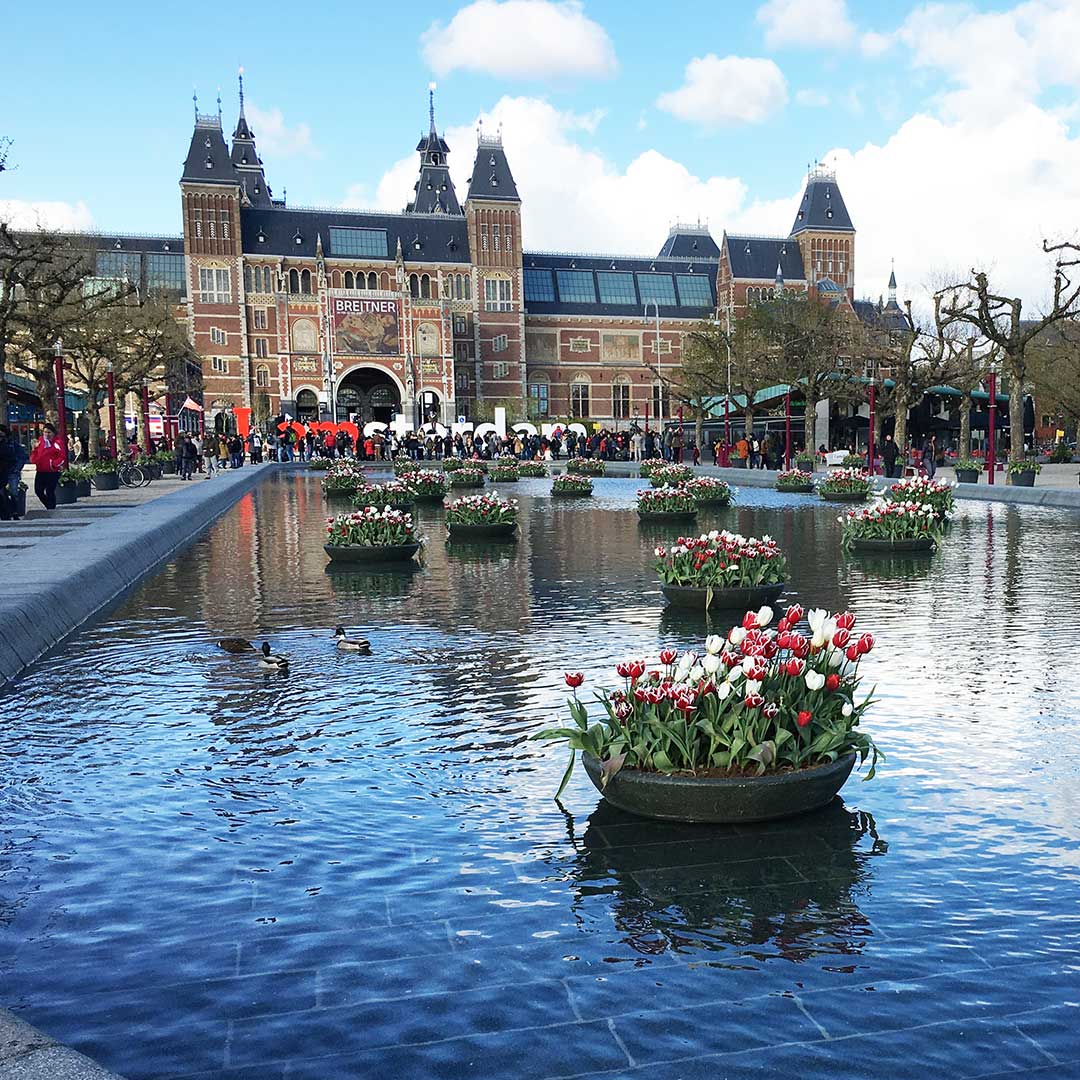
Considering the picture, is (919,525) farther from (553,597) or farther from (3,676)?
(3,676)

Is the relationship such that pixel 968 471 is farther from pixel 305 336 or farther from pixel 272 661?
pixel 305 336

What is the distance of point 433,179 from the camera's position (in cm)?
9669

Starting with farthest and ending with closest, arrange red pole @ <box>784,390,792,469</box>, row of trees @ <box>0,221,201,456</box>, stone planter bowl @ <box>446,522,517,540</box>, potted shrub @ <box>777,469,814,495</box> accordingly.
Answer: red pole @ <box>784,390,792,469</box>
potted shrub @ <box>777,469,814,495</box>
row of trees @ <box>0,221,201,456</box>
stone planter bowl @ <box>446,522,517,540</box>

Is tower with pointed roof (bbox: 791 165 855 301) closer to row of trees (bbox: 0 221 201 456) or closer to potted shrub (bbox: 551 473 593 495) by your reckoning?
row of trees (bbox: 0 221 201 456)

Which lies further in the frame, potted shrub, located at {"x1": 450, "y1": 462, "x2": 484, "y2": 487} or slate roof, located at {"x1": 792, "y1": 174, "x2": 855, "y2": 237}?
slate roof, located at {"x1": 792, "y1": 174, "x2": 855, "y2": 237}

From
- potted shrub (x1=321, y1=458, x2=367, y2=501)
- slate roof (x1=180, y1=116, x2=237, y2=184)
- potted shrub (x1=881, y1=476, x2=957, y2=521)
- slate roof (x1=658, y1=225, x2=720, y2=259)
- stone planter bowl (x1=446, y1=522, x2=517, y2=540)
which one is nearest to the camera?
stone planter bowl (x1=446, y1=522, x2=517, y2=540)

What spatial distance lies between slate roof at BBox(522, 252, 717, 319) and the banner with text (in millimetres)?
14364

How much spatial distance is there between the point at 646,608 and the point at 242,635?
3.10 meters

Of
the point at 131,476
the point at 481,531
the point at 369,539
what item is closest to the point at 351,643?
the point at 369,539

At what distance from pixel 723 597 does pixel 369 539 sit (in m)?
4.66

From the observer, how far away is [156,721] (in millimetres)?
5895

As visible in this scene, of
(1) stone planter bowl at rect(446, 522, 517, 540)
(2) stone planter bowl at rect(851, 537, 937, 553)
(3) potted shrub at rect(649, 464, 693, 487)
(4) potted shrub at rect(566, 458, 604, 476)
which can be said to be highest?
(4) potted shrub at rect(566, 458, 604, 476)

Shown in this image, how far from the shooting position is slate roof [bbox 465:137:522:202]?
81.9 meters

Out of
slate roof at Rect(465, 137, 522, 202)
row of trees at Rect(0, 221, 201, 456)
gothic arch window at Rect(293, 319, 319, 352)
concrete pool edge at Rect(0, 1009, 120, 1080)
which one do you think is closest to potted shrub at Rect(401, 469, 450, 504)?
row of trees at Rect(0, 221, 201, 456)
